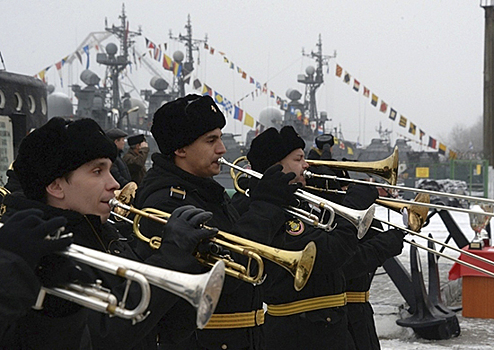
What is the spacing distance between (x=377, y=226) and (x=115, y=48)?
37260 mm

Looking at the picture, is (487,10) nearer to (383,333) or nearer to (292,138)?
(383,333)

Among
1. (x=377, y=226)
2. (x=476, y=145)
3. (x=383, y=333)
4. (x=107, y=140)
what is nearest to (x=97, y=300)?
(x=107, y=140)

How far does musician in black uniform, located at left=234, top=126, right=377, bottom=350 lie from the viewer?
13.2 feet

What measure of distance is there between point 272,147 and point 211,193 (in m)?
1.00

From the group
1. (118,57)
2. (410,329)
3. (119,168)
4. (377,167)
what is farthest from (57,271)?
(118,57)

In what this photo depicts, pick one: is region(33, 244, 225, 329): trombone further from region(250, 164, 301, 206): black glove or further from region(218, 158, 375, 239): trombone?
region(218, 158, 375, 239): trombone

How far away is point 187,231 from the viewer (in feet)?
7.82

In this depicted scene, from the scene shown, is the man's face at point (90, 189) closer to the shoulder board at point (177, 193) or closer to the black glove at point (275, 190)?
the shoulder board at point (177, 193)

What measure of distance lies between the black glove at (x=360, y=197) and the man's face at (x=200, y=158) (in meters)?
0.99

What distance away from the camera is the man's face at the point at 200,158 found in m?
3.37

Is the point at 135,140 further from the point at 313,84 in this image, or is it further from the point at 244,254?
the point at 313,84

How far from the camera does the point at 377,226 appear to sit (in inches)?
197

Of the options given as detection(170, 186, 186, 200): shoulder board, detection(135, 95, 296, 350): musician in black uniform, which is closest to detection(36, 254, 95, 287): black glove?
detection(135, 95, 296, 350): musician in black uniform

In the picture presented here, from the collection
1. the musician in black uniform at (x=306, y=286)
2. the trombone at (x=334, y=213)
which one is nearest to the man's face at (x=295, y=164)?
the musician in black uniform at (x=306, y=286)
